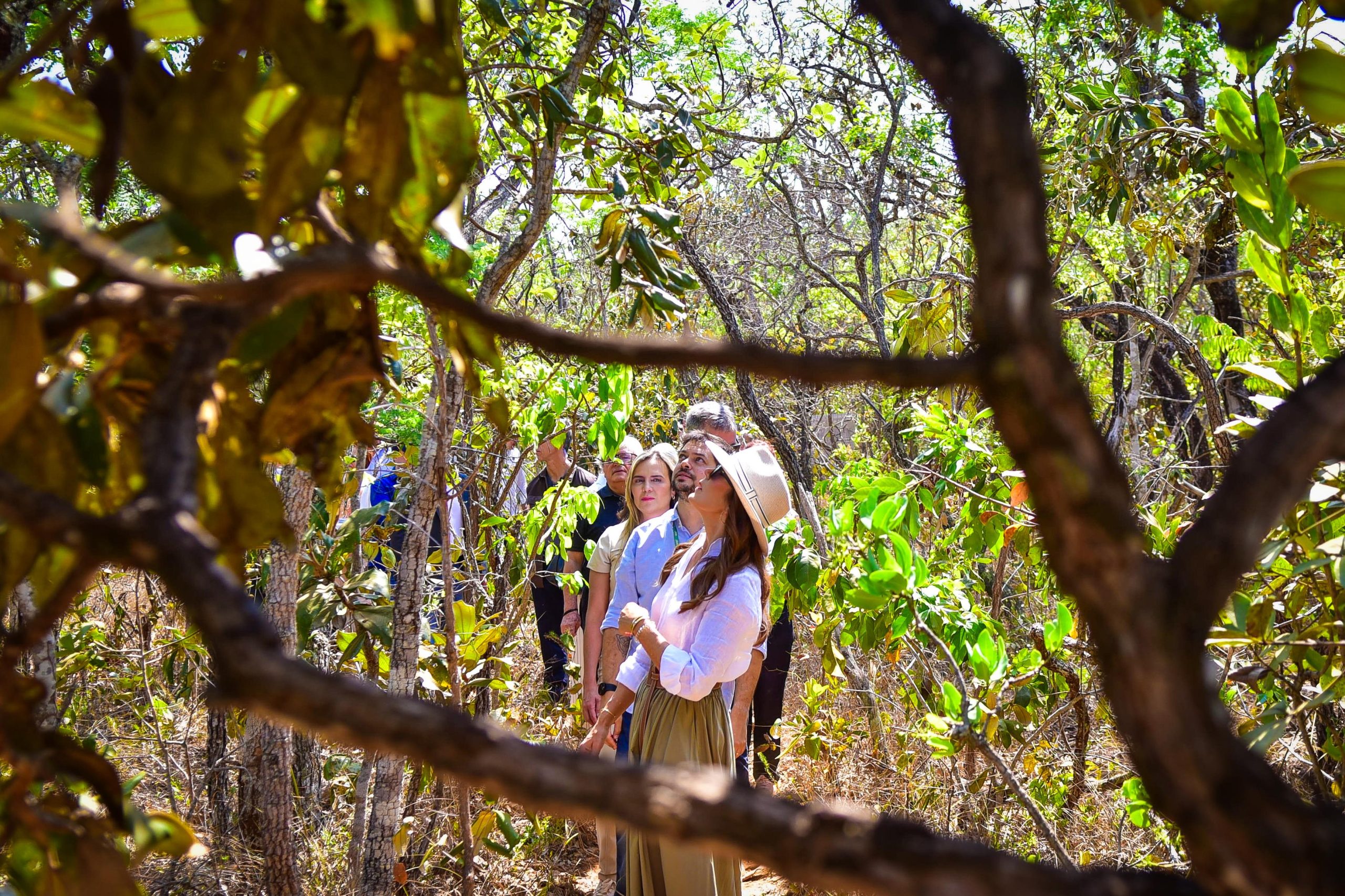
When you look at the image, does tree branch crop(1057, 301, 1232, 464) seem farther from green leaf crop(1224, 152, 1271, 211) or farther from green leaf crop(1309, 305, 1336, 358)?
green leaf crop(1224, 152, 1271, 211)

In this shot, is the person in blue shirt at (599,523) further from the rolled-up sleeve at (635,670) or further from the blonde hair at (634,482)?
the rolled-up sleeve at (635,670)

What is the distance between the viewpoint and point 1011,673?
2.82m

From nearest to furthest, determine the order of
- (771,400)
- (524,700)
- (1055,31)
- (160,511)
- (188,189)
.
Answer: (160,511) < (188,189) < (524,700) < (1055,31) < (771,400)

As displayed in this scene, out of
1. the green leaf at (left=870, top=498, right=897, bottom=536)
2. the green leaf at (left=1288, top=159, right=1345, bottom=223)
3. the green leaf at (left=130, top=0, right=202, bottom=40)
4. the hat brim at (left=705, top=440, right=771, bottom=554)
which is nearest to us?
the green leaf at (left=130, top=0, right=202, bottom=40)

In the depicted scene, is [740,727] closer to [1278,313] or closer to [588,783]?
[1278,313]

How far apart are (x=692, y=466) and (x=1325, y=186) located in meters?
2.91

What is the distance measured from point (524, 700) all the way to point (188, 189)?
4.30m

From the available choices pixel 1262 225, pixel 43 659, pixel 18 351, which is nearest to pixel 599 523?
pixel 43 659

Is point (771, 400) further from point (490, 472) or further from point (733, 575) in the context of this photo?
point (733, 575)

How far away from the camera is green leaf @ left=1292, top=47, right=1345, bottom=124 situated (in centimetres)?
71

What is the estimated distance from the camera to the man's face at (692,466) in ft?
11.4

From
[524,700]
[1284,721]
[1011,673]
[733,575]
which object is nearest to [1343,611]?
[1284,721]

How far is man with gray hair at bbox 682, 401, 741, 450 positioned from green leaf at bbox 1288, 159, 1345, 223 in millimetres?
3371

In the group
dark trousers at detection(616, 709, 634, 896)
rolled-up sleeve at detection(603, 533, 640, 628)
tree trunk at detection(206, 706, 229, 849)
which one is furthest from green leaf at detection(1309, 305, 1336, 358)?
tree trunk at detection(206, 706, 229, 849)
